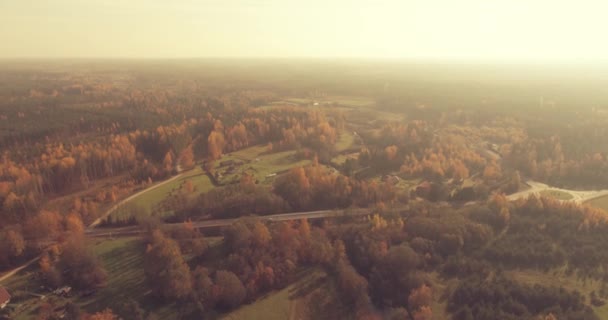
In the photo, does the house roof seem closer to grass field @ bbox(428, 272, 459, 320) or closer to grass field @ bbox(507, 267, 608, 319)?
grass field @ bbox(428, 272, 459, 320)

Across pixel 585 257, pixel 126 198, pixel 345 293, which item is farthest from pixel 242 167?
pixel 585 257

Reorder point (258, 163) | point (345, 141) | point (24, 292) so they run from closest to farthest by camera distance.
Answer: point (24, 292) → point (258, 163) → point (345, 141)

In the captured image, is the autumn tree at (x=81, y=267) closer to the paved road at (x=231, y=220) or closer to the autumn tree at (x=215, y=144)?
the paved road at (x=231, y=220)

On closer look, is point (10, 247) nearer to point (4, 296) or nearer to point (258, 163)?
point (4, 296)

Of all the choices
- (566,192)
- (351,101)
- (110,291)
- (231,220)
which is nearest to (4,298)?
(110,291)

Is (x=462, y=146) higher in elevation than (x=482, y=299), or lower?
higher

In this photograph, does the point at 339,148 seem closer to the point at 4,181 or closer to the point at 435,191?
the point at 435,191
